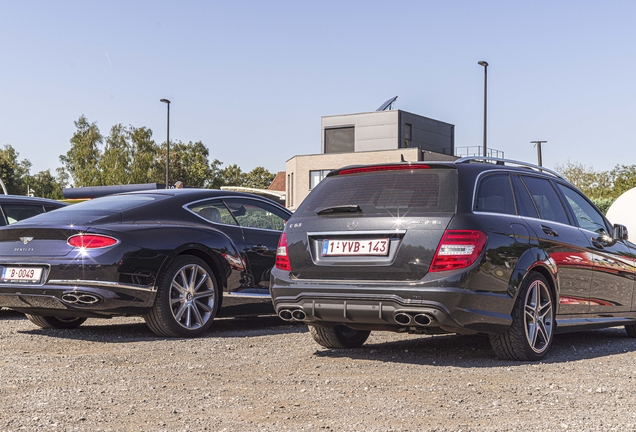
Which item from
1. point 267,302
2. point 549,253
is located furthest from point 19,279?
point 549,253

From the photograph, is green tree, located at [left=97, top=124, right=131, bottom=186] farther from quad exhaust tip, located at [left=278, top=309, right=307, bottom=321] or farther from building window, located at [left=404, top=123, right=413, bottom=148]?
quad exhaust tip, located at [left=278, top=309, right=307, bottom=321]

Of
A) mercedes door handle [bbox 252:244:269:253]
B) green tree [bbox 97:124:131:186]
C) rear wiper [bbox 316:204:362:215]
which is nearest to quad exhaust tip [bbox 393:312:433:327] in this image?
rear wiper [bbox 316:204:362:215]

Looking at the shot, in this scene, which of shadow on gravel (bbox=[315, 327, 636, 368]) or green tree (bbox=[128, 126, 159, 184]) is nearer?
shadow on gravel (bbox=[315, 327, 636, 368])

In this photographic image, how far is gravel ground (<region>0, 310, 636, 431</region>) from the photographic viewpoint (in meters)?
4.18

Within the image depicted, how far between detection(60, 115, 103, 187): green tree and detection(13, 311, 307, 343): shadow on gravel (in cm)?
7529

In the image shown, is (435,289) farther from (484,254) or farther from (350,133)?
(350,133)

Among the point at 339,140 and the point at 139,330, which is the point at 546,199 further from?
the point at 339,140

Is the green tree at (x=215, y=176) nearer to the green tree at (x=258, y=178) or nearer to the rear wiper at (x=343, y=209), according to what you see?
the green tree at (x=258, y=178)

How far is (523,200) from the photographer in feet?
22.4

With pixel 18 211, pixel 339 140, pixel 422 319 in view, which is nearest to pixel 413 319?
pixel 422 319

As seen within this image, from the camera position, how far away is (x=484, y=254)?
5.86 metres

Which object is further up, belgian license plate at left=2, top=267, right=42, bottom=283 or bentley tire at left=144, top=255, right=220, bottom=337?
belgian license plate at left=2, top=267, right=42, bottom=283

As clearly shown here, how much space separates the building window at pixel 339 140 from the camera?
2453 inches

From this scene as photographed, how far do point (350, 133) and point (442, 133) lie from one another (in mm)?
8331
